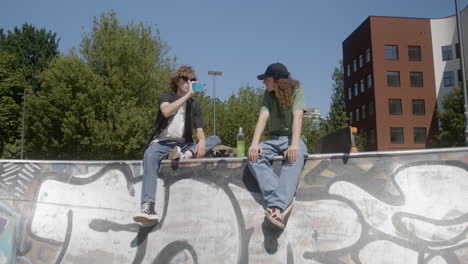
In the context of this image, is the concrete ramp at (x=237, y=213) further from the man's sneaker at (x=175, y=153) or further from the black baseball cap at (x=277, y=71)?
the black baseball cap at (x=277, y=71)

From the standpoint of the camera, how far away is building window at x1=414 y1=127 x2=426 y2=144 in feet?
125

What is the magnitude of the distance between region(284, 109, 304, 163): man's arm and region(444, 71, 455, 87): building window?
41.4 m

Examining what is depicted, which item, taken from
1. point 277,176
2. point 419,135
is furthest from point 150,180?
point 419,135

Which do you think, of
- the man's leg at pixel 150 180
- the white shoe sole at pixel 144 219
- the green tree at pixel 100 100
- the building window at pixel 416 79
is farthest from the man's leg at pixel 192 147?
the building window at pixel 416 79

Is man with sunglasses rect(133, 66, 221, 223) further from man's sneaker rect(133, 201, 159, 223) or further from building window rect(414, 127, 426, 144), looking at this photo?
building window rect(414, 127, 426, 144)

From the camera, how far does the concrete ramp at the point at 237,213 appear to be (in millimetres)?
3318

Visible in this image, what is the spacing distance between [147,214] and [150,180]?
0.38 m

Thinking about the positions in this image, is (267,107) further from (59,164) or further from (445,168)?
(59,164)

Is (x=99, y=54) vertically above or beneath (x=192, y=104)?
above

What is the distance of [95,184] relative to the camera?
14.3 ft

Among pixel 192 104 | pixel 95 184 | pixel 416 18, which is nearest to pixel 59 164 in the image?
pixel 95 184

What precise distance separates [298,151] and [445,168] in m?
1.38

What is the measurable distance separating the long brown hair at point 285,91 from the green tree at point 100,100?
19426mm

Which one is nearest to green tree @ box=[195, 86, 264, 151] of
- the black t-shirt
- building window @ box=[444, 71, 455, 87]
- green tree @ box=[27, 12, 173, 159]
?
green tree @ box=[27, 12, 173, 159]
